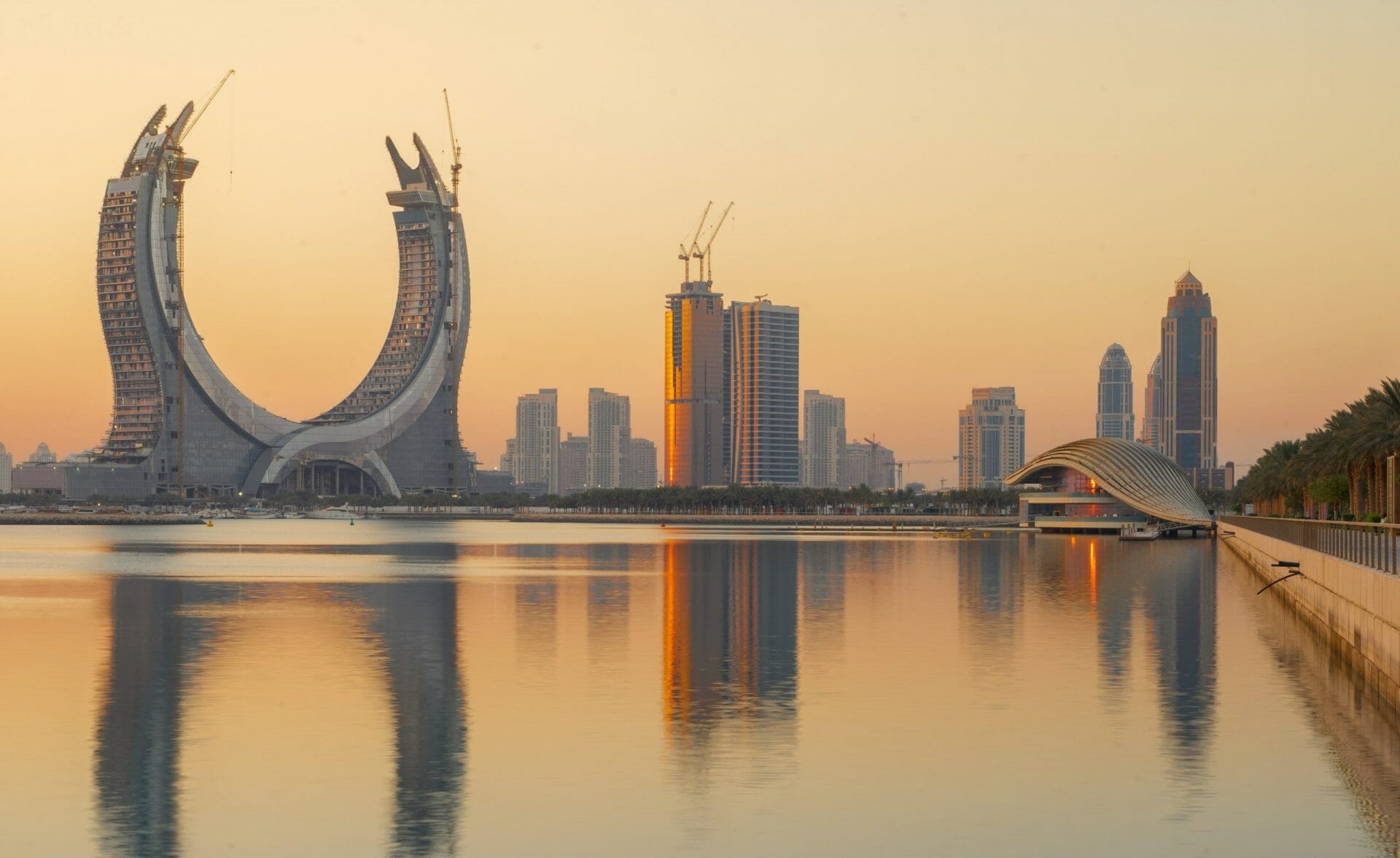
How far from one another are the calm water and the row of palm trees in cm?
859

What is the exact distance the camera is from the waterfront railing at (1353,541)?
2920 centimetres

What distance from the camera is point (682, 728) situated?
24.2 meters

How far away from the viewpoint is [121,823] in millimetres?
17344

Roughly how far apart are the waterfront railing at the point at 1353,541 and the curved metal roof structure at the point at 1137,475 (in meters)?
97.0

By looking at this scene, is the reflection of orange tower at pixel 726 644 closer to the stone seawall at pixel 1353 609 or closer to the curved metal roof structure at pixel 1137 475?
the stone seawall at pixel 1353 609

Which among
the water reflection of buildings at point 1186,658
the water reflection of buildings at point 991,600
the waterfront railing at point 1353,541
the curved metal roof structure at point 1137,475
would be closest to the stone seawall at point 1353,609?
the waterfront railing at point 1353,541

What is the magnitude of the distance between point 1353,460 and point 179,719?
47327mm

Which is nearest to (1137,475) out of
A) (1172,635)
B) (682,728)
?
(1172,635)

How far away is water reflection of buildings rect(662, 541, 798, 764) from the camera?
24.8 meters

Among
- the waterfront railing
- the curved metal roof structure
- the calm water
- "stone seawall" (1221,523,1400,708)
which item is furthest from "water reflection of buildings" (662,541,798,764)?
the curved metal roof structure

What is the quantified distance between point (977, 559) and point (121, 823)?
240ft

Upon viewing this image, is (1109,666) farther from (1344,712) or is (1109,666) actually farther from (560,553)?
(560,553)

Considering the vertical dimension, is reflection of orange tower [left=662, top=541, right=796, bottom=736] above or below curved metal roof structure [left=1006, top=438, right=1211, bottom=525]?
below

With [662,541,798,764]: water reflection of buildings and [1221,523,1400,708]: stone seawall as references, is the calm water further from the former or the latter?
[1221,523,1400,708]: stone seawall
